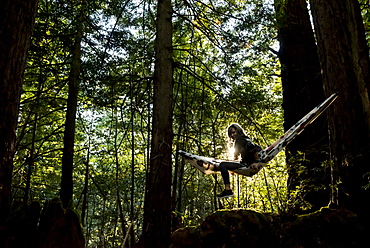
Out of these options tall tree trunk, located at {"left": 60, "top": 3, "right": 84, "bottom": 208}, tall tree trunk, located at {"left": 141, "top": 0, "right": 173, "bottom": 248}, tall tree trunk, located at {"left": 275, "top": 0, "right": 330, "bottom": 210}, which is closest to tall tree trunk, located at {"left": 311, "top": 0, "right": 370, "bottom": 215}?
tall tree trunk, located at {"left": 275, "top": 0, "right": 330, "bottom": 210}

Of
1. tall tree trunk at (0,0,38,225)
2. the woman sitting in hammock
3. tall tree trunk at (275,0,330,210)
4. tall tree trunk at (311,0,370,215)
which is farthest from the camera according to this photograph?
tall tree trunk at (275,0,330,210)

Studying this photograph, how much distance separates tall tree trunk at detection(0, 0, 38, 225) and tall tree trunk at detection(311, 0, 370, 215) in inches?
→ 113

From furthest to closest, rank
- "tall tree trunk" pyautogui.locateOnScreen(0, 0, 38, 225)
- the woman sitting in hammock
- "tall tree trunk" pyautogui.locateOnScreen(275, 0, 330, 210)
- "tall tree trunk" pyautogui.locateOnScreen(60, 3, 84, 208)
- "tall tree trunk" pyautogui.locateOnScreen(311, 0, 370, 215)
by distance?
"tall tree trunk" pyautogui.locateOnScreen(275, 0, 330, 210), "tall tree trunk" pyautogui.locateOnScreen(60, 3, 84, 208), the woman sitting in hammock, "tall tree trunk" pyautogui.locateOnScreen(311, 0, 370, 215), "tall tree trunk" pyautogui.locateOnScreen(0, 0, 38, 225)

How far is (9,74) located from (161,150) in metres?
1.69

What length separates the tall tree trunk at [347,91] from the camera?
281cm

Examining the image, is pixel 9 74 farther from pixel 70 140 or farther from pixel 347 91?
pixel 347 91

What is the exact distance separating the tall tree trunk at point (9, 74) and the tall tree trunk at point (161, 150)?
4.60 ft

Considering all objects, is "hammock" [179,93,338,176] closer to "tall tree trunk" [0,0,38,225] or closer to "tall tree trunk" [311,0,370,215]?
"tall tree trunk" [311,0,370,215]

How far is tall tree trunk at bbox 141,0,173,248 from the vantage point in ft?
9.90

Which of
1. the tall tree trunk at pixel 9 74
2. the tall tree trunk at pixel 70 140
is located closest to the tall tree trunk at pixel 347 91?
the tall tree trunk at pixel 9 74

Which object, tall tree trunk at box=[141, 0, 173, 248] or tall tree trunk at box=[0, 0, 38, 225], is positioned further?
tall tree trunk at box=[141, 0, 173, 248]

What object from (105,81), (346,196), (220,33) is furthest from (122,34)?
(346,196)

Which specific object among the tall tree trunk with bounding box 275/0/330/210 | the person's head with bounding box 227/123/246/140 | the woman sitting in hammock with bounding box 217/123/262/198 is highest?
the tall tree trunk with bounding box 275/0/330/210

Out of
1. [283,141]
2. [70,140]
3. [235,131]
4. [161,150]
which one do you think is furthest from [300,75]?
[70,140]
